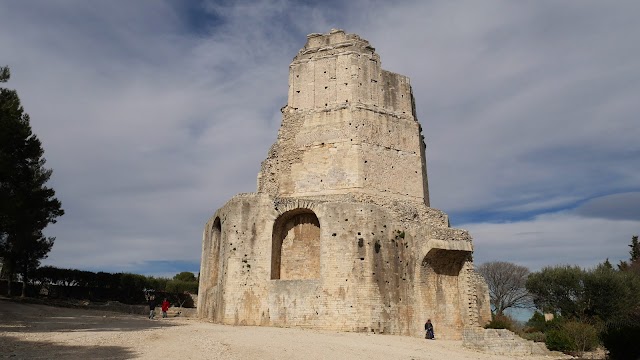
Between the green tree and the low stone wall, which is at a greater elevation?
the green tree

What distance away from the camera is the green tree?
14.3m

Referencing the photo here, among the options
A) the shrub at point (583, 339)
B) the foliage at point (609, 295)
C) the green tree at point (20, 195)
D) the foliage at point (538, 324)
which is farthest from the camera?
the foliage at point (609, 295)

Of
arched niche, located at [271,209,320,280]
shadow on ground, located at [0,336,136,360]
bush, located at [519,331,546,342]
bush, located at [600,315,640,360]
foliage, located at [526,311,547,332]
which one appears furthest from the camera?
foliage, located at [526,311,547,332]

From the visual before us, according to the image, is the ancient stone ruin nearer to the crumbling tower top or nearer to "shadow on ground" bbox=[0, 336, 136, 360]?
the crumbling tower top

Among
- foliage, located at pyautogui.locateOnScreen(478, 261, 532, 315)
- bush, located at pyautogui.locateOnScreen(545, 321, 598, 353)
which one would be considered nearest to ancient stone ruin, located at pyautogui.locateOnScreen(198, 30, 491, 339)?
bush, located at pyautogui.locateOnScreen(545, 321, 598, 353)

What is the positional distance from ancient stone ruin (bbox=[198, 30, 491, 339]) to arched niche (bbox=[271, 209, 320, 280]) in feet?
0.14

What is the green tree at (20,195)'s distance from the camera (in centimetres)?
1433

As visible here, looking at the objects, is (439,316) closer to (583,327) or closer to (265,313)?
(583,327)

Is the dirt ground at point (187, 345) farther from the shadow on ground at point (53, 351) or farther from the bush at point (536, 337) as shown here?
the bush at point (536, 337)

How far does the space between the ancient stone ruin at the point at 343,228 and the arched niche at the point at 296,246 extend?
0.04 m

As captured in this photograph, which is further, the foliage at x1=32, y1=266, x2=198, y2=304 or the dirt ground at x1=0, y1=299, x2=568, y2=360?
the foliage at x1=32, y1=266, x2=198, y2=304

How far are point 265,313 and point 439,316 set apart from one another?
6.49 metres

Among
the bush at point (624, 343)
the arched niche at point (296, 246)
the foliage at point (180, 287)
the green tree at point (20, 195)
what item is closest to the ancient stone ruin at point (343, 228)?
the arched niche at point (296, 246)

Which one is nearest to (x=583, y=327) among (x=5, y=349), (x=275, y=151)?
(x=275, y=151)
